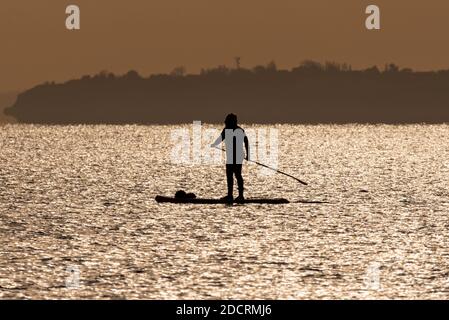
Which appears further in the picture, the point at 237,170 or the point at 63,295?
the point at 237,170

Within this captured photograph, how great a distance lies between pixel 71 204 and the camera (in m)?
74.5

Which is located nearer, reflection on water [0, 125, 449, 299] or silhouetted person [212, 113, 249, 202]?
reflection on water [0, 125, 449, 299]

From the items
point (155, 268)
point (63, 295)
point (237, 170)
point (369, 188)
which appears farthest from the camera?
point (369, 188)

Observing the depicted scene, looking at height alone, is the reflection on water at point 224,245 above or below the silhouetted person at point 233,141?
below

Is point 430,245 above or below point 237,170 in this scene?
below

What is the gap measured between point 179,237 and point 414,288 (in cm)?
1735

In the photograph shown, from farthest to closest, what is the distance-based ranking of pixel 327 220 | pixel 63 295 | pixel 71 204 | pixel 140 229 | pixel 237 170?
pixel 71 204
pixel 327 220
pixel 140 229
pixel 237 170
pixel 63 295

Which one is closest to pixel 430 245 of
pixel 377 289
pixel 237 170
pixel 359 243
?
pixel 359 243

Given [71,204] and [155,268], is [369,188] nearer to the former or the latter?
[71,204]

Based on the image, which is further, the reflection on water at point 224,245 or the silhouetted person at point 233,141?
the silhouetted person at point 233,141

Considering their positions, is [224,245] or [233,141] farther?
[233,141]

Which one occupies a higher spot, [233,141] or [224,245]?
[233,141]

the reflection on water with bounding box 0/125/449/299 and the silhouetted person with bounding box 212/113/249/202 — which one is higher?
the silhouetted person with bounding box 212/113/249/202

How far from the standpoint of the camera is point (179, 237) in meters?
50.5
